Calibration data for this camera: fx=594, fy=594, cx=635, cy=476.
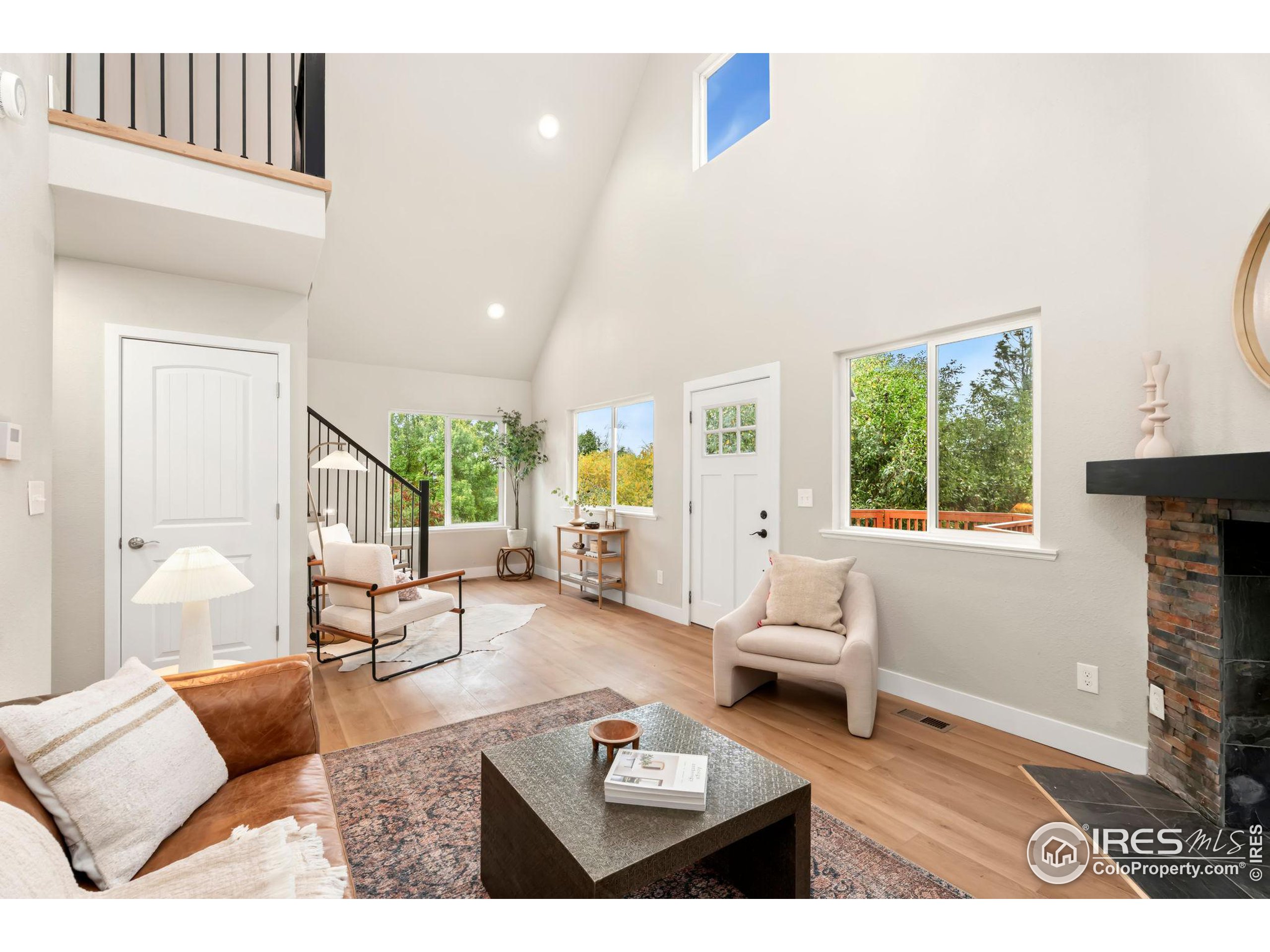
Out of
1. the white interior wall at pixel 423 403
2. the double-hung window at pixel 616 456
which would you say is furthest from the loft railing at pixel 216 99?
the double-hung window at pixel 616 456

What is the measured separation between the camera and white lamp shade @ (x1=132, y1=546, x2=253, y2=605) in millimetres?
2152

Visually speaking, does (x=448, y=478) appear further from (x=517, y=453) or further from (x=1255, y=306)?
(x=1255, y=306)

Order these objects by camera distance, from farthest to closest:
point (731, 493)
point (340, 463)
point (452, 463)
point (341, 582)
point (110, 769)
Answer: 1. point (452, 463)
2. point (340, 463)
3. point (731, 493)
4. point (341, 582)
5. point (110, 769)

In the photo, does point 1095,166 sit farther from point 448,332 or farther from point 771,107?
point 448,332

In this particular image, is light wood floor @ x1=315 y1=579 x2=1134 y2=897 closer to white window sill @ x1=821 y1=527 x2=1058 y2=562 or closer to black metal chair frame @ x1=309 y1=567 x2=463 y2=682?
black metal chair frame @ x1=309 y1=567 x2=463 y2=682

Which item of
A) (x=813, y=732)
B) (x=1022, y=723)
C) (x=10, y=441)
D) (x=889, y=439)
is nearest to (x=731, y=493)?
(x=889, y=439)

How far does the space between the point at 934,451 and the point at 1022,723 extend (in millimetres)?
1392

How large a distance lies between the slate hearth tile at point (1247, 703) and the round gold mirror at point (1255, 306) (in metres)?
0.98

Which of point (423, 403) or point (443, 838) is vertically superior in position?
point (423, 403)

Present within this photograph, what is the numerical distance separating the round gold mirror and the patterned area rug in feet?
6.80

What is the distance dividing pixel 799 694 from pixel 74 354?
4.23 meters

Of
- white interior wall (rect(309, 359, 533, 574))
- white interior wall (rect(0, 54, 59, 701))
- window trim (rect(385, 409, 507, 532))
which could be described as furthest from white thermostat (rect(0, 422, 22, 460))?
window trim (rect(385, 409, 507, 532))

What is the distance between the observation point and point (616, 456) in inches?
235
